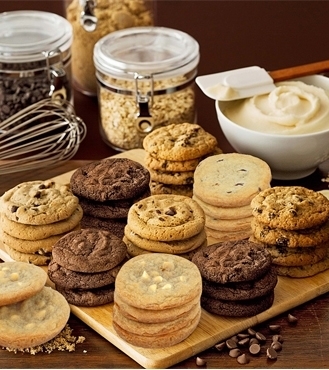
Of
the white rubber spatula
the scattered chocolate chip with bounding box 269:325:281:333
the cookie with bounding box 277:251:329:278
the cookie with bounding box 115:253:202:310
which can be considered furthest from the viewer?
the white rubber spatula

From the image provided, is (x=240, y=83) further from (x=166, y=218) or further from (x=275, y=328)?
(x=275, y=328)

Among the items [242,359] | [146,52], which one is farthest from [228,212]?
[146,52]

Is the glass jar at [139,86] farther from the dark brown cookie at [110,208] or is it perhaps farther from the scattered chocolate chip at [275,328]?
the scattered chocolate chip at [275,328]

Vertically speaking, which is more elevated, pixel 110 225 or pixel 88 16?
pixel 88 16

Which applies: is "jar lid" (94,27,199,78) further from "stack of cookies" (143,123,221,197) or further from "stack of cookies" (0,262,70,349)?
"stack of cookies" (0,262,70,349)

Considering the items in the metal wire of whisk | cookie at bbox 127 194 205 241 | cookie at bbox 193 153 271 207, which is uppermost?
cookie at bbox 127 194 205 241

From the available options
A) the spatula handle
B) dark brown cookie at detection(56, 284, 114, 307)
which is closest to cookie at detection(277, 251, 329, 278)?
dark brown cookie at detection(56, 284, 114, 307)

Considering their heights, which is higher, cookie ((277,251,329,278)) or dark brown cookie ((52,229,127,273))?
dark brown cookie ((52,229,127,273))

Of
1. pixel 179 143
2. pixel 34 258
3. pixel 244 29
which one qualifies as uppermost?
pixel 179 143
